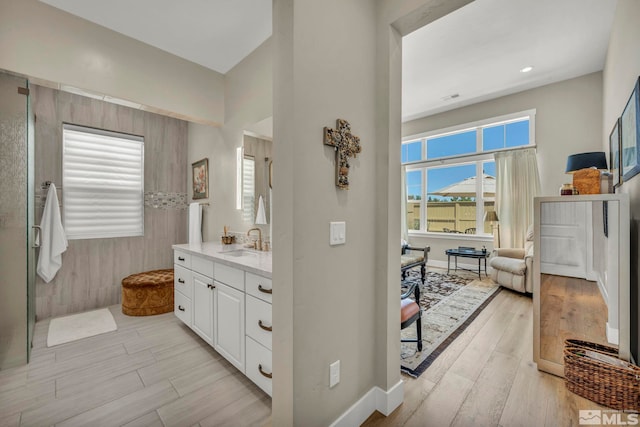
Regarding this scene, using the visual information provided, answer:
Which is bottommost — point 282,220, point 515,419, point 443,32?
point 515,419

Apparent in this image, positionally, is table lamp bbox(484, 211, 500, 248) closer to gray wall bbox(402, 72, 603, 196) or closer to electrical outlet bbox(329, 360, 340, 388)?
gray wall bbox(402, 72, 603, 196)

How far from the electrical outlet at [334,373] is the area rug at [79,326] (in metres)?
2.63

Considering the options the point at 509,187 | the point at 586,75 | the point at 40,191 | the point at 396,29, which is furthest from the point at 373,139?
the point at 586,75

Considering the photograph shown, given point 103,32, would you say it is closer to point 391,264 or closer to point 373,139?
point 373,139

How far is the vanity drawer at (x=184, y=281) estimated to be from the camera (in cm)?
252

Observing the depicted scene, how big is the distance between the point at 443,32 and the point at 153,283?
14.5ft

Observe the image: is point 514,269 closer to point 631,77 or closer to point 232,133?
point 631,77

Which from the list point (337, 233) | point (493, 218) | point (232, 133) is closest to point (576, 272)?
point (337, 233)

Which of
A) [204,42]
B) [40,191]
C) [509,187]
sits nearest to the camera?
[204,42]

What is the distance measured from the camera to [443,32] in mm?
2953

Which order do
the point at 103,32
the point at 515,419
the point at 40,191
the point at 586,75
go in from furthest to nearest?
the point at 586,75
the point at 40,191
the point at 103,32
the point at 515,419

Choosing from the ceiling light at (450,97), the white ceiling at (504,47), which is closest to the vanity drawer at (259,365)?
the white ceiling at (504,47)

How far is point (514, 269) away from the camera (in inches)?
142

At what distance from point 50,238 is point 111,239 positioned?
606 millimetres
